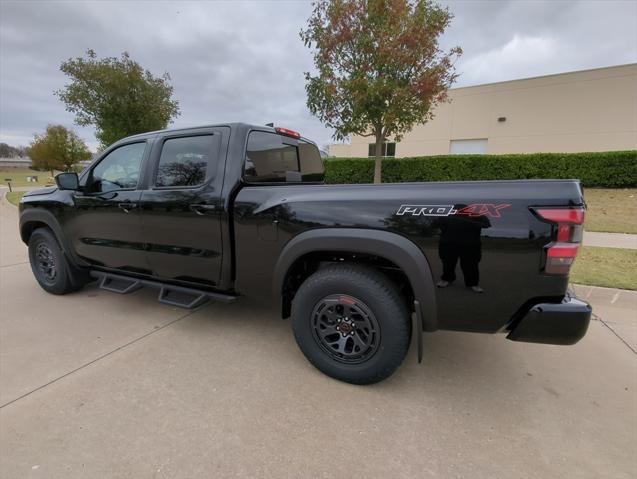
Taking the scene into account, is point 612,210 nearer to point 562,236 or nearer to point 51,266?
point 562,236

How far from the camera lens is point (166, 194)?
9.98ft

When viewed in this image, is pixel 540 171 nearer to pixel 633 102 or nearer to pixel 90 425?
pixel 633 102

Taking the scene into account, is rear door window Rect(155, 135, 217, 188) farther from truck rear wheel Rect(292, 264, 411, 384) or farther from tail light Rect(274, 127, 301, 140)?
truck rear wheel Rect(292, 264, 411, 384)

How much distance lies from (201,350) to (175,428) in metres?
0.91

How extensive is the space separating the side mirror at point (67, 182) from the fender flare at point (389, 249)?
277cm

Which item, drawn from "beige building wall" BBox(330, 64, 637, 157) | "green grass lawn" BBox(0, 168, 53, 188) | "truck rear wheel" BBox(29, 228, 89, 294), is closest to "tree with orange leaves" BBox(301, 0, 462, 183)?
Result: "truck rear wheel" BBox(29, 228, 89, 294)

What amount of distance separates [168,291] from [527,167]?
1343 centimetres

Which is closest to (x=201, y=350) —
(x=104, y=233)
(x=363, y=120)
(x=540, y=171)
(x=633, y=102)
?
(x=104, y=233)

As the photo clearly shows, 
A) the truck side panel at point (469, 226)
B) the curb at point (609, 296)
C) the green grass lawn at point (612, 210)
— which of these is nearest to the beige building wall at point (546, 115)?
the green grass lawn at point (612, 210)

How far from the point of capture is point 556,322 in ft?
6.29

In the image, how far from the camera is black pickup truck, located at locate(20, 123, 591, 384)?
6.25ft

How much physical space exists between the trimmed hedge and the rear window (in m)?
10.8

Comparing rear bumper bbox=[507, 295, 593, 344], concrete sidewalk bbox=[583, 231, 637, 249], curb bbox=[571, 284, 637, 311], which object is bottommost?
curb bbox=[571, 284, 637, 311]

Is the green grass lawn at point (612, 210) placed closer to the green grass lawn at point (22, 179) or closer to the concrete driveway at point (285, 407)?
the concrete driveway at point (285, 407)
